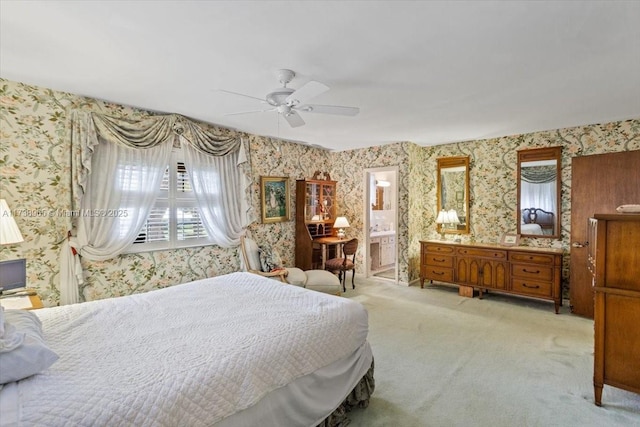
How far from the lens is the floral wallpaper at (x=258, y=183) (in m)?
2.85

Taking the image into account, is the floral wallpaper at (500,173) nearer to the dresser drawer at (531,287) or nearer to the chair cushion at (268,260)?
the dresser drawer at (531,287)

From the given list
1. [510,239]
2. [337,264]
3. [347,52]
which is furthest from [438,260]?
[347,52]

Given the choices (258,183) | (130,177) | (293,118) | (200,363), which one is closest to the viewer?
(200,363)

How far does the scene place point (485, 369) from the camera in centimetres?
266

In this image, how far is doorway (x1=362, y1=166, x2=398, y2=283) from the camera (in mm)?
5879

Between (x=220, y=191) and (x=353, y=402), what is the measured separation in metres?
3.10

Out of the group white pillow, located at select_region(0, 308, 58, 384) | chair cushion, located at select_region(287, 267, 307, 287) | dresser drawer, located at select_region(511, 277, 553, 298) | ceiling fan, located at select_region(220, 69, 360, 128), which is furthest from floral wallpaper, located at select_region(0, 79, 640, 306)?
white pillow, located at select_region(0, 308, 58, 384)

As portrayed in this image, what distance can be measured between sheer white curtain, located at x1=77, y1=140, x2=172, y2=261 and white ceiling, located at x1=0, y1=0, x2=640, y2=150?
1.89 feet

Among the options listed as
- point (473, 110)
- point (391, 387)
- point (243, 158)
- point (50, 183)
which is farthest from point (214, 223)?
point (473, 110)

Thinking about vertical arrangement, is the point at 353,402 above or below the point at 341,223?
below

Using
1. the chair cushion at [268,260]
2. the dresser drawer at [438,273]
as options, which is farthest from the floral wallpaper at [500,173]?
Result: the chair cushion at [268,260]

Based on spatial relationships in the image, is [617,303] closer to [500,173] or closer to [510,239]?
[510,239]

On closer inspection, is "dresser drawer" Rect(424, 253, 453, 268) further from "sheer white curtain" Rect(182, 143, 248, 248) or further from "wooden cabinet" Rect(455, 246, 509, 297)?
"sheer white curtain" Rect(182, 143, 248, 248)

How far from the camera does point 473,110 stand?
3492 millimetres
